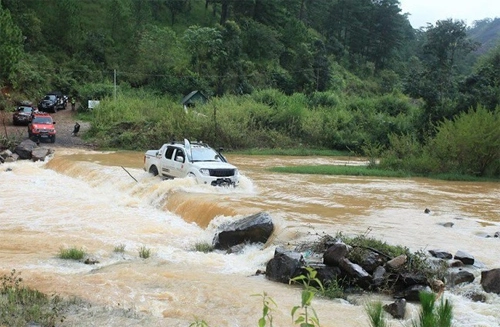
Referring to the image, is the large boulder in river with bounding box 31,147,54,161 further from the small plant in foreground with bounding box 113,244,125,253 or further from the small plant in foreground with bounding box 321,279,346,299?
the small plant in foreground with bounding box 321,279,346,299

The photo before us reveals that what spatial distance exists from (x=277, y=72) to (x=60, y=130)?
31.9 metres

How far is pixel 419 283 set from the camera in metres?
9.78

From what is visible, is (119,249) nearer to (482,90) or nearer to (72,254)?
(72,254)

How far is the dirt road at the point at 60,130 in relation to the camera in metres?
35.2

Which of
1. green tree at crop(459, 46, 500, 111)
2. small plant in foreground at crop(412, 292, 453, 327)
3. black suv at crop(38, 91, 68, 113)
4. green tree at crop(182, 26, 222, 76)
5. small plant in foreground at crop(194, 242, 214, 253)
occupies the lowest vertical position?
small plant in foreground at crop(194, 242, 214, 253)

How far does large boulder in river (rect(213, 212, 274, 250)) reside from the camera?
13.6 metres

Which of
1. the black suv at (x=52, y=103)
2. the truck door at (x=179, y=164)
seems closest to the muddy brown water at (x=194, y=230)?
the truck door at (x=179, y=164)

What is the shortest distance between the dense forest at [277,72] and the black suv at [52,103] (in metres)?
2.40

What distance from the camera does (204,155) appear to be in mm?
20219

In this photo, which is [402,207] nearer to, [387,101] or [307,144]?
[307,144]

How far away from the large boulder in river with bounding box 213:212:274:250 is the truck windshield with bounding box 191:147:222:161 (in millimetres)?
6453

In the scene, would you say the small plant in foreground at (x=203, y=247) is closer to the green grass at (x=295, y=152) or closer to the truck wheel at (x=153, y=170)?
the truck wheel at (x=153, y=170)

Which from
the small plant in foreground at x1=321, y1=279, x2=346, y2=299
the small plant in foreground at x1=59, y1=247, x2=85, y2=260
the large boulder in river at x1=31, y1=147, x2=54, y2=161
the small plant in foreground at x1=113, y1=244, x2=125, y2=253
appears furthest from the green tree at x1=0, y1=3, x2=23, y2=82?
the small plant in foreground at x1=321, y1=279, x2=346, y2=299

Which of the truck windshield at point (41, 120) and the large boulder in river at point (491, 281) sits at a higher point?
the truck windshield at point (41, 120)
